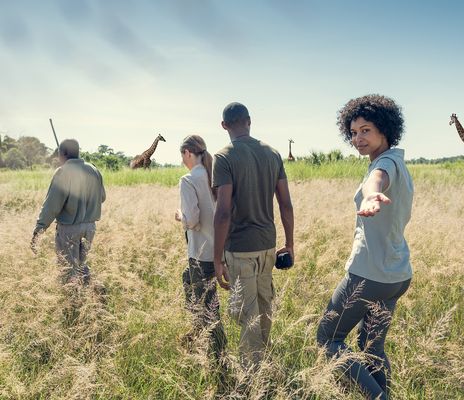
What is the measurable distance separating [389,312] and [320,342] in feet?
1.63

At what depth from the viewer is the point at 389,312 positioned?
7.23ft

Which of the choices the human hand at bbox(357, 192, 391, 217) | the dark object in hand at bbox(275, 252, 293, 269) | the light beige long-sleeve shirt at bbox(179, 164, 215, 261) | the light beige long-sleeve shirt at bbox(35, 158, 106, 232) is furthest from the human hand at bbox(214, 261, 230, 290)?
the light beige long-sleeve shirt at bbox(35, 158, 106, 232)

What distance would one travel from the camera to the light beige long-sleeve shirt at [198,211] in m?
2.90

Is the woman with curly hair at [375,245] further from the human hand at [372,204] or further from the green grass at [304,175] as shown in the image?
the green grass at [304,175]

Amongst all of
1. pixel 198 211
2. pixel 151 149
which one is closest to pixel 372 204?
pixel 198 211

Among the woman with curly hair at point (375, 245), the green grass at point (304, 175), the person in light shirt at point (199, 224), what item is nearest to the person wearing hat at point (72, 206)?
the person in light shirt at point (199, 224)

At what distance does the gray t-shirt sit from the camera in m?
1.99

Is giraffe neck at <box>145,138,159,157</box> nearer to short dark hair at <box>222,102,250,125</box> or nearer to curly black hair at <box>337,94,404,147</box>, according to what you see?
short dark hair at <box>222,102,250,125</box>

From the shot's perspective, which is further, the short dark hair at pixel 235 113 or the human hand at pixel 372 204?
the short dark hair at pixel 235 113

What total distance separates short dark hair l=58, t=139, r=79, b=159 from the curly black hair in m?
3.14

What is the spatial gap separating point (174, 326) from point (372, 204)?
230 cm

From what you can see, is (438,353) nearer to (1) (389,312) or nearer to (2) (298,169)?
(1) (389,312)

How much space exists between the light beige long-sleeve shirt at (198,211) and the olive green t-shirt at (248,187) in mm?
374

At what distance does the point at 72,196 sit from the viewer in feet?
13.3
